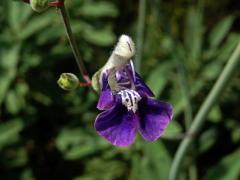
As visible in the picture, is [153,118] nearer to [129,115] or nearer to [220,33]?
[129,115]

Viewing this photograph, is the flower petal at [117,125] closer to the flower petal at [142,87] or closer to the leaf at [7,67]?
the flower petal at [142,87]

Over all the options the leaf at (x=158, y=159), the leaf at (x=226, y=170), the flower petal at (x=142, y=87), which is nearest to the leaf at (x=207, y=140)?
the leaf at (x=226, y=170)

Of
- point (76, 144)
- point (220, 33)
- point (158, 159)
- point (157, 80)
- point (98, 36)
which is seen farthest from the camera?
point (220, 33)

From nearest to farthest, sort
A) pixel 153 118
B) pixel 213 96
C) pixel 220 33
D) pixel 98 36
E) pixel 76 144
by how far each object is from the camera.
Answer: pixel 153 118
pixel 213 96
pixel 76 144
pixel 98 36
pixel 220 33

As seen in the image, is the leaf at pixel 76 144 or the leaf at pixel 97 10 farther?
the leaf at pixel 97 10

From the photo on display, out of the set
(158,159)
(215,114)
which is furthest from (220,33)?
(158,159)

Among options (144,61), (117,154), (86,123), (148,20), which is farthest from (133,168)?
(148,20)
